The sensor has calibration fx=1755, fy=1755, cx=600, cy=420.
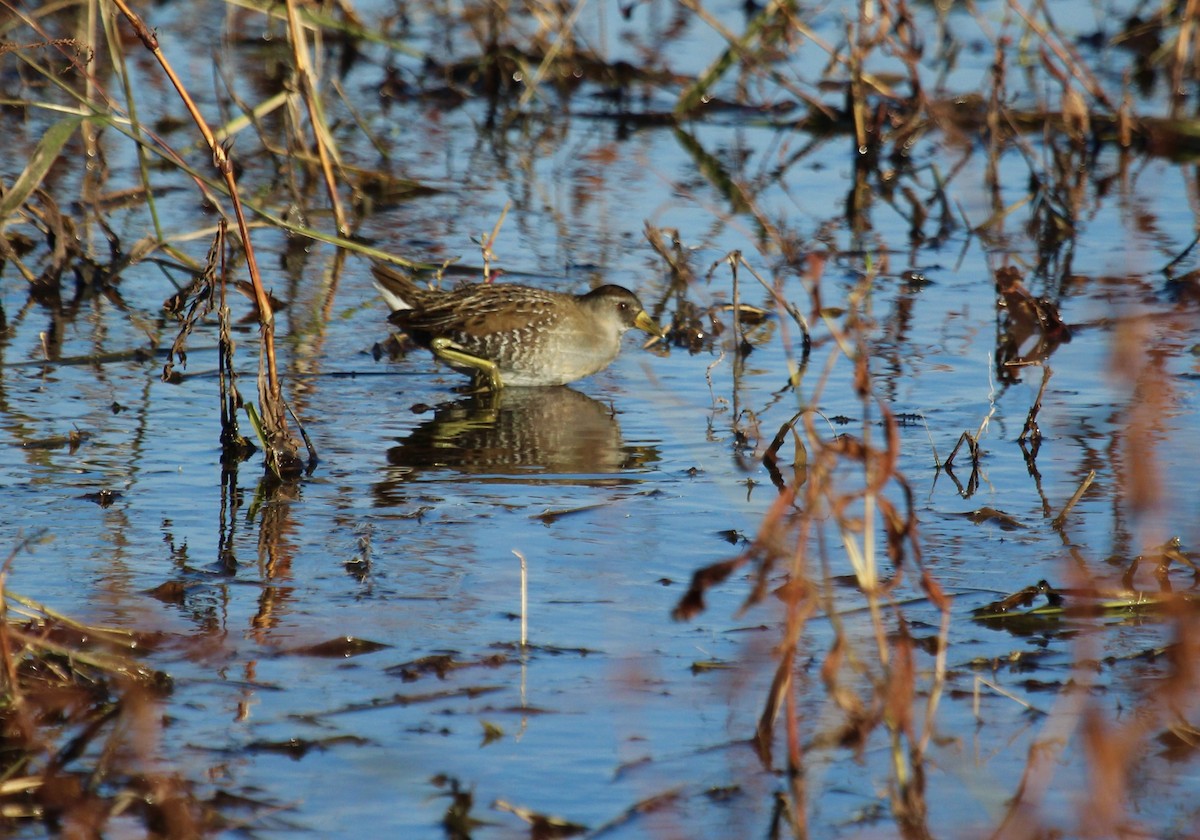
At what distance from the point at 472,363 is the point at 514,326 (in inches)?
10.5

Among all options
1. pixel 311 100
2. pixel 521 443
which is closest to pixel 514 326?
pixel 521 443

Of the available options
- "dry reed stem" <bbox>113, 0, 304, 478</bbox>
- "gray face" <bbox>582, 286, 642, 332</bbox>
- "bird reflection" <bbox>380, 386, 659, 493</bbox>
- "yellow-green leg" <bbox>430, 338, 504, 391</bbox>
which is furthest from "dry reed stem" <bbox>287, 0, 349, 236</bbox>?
"dry reed stem" <bbox>113, 0, 304, 478</bbox>

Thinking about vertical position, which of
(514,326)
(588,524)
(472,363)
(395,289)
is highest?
(395,289)

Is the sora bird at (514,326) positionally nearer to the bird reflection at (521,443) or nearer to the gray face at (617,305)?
the gray face at (617,305)

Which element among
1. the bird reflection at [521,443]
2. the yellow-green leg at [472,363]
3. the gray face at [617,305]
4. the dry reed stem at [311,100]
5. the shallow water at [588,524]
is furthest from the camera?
the dry reed stem at [311,100]

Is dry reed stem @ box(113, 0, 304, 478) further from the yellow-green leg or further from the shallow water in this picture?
the yellow-green leg

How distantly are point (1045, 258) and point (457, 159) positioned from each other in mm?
4235

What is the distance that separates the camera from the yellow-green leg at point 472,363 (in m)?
7.98

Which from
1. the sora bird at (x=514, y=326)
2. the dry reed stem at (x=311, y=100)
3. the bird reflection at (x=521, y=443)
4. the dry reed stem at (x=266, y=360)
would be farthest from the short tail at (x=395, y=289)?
the dry reed stem at (x=266, y=360)

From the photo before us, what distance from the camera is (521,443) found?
23.6ft

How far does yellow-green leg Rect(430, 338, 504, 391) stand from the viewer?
26.2ft

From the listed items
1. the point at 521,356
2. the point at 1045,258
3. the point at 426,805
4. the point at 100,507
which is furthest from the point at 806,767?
the point at 1045,258

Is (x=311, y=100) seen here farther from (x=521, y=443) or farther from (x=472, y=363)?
(x=521, y=443)

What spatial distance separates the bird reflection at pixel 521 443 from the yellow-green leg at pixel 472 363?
0.24 ft
